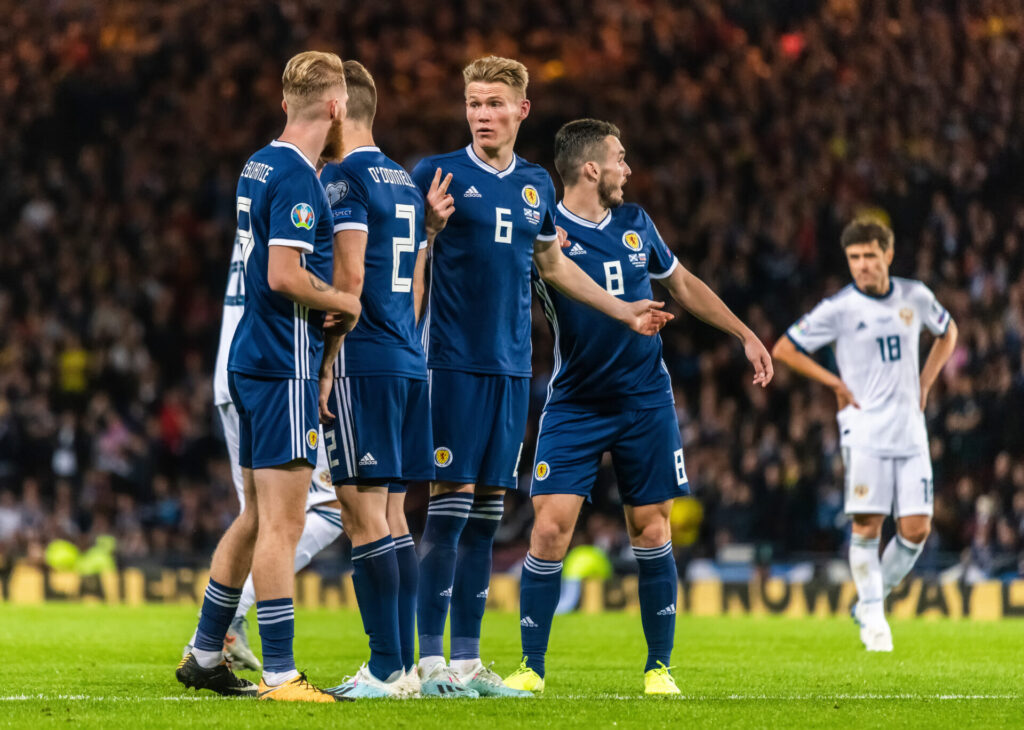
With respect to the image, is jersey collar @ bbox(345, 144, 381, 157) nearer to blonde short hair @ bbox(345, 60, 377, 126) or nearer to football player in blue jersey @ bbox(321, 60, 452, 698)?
football player in blue jersey @ bbox(321, 60, 452, 698)

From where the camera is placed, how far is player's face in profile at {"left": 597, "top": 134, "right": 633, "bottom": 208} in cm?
701

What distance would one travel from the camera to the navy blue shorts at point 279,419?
5.65 metres

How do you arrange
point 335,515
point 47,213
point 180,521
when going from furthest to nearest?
point 47,213 < point 180,521 < point 335,515

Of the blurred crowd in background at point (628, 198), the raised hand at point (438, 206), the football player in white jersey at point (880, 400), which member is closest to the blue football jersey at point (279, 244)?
the raised hand at point (438, 206)

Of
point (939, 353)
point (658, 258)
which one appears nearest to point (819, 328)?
point (939, 353)

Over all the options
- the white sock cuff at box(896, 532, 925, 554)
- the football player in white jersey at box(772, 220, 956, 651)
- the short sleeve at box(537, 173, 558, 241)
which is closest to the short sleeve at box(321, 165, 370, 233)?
the short sleeve at box(537, 173, 558, 241)

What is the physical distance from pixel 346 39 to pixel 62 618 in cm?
1143

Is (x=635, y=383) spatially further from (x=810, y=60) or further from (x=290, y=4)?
(x=290, y=4)

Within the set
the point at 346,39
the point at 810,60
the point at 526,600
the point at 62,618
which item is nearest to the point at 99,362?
the point at 346,39

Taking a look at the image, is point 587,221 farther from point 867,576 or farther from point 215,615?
point 867,576

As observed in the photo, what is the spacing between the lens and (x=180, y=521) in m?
17.9

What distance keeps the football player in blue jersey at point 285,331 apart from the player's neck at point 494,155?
919 mm

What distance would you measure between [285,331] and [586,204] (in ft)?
6.50

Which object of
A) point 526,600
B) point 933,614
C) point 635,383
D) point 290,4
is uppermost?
point 290,4
